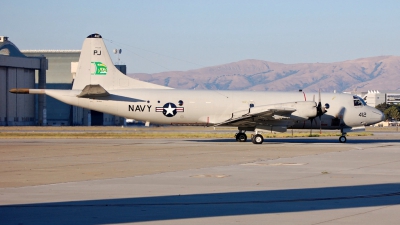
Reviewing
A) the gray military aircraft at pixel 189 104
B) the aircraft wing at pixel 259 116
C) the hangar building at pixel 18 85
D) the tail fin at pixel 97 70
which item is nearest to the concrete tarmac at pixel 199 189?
the aircraft wing at pixel 259 116

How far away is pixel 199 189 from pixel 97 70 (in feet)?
83.9

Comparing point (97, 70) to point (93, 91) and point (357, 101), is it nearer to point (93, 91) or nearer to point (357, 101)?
point (93, 91)

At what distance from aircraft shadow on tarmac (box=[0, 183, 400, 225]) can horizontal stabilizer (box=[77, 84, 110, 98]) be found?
24.2 m

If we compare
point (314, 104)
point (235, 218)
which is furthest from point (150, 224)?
point (314, 104)

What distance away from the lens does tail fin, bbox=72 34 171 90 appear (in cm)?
3988

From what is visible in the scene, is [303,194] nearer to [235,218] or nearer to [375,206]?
[375,206]

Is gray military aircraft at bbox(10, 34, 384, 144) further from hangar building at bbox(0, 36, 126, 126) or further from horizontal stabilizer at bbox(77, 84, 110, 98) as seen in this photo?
hangar building at bbox(0, 36, 126, 126)

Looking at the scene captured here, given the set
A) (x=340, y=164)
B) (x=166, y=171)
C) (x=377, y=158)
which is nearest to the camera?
(x=166, y=171)

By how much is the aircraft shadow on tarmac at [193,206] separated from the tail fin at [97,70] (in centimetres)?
2603

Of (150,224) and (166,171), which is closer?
(150,224)

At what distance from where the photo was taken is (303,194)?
1495 centimetres

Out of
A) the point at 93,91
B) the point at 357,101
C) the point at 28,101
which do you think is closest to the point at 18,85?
the point at 28,101

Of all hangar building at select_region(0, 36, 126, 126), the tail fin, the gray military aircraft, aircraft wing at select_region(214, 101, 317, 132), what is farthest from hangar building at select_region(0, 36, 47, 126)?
aircraft wing at select_region(214, 101, 317, 132)

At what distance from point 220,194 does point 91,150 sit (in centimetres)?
1835
